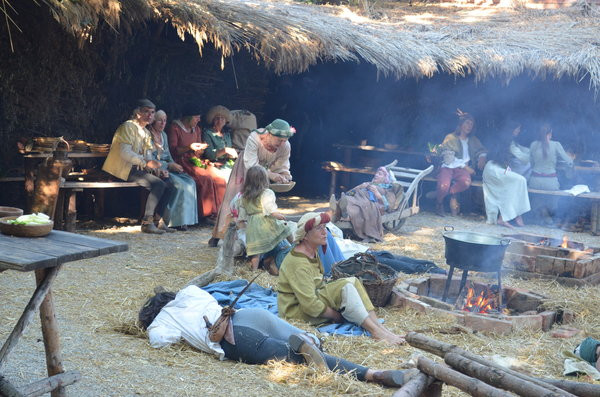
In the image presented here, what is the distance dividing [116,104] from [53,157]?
Result: 2.22m

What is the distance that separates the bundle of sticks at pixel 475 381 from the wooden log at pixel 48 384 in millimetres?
1740

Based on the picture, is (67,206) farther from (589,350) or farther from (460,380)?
(460,380)

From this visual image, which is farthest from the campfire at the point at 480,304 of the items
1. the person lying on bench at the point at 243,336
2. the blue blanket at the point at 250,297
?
the person lying on bench at the point at 243,336

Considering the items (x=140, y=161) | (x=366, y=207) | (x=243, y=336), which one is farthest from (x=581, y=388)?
(x=140, y=161)

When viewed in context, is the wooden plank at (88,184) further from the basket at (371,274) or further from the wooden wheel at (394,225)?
the wooden wheel at (394,225)

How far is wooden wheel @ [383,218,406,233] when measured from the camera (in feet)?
→ 34.1

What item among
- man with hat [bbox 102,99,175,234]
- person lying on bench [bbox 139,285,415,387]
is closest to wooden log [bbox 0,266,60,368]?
person lying on bench [bbox 139,285,415,387]

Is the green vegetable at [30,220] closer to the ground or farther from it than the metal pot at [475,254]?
farther from it

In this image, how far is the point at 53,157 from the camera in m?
8.01

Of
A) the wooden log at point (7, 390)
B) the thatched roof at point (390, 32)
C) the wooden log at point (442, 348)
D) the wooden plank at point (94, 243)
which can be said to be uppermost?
the thatched roof at point (390, 32)

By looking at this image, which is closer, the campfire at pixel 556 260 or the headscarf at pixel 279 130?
the campfire at pixel 556 260

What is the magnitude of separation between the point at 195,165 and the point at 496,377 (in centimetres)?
728

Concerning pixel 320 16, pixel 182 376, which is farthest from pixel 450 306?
pixel 320 16

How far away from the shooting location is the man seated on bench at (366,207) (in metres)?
9.31
